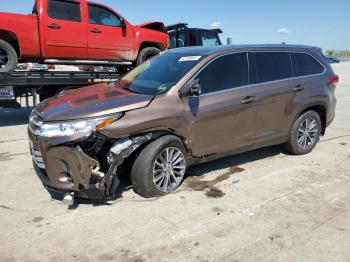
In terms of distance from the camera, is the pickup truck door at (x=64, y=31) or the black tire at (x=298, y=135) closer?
the black tire at (x=298, y=135)

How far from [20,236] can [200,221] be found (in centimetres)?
171

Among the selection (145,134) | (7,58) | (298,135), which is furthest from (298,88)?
(7,58)

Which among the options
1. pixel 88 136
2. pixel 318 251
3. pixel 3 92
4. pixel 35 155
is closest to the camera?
pixel 318 251

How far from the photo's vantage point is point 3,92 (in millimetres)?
7844

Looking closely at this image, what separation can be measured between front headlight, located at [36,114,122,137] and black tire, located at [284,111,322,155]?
10.4 feet

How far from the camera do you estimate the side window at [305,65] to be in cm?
569

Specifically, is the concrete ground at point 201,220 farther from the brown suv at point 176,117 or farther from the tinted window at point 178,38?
the tinted window at point 178,38

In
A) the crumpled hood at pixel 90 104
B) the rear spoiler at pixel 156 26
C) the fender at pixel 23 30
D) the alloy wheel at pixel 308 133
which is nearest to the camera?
the crumpled hood at pixel 90 104

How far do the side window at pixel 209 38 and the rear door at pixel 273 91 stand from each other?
277 inches

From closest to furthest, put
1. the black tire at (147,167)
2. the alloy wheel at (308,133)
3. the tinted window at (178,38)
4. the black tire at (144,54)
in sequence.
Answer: the black tire at (147,167) → the alloy wheel at (308,133) → the black tire at (144,54) → the tinted window at (178,38)

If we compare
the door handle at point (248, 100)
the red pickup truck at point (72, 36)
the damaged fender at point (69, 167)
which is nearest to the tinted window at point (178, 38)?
the red pickup truck at point (72, 36)

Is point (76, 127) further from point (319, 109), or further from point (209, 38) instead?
point (209, 38)

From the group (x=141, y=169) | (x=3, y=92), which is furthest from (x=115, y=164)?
A: (x=3, y=92)

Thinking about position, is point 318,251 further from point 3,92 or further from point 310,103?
point 3,92
